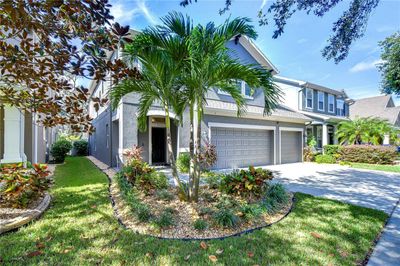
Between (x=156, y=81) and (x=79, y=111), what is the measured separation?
2.63 m

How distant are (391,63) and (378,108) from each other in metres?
19.9

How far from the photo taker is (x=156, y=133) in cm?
1288

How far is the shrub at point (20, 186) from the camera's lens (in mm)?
5000

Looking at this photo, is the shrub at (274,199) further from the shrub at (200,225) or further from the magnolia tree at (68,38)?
the magnolia tree at (68,38)

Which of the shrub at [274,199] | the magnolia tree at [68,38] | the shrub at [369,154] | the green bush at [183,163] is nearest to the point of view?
the magnolia tree at [68,38]

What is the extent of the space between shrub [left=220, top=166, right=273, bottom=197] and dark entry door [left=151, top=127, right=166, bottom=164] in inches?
285

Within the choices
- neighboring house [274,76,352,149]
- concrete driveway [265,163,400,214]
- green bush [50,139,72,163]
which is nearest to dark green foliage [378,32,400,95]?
neighboring house [274,76,352,149]

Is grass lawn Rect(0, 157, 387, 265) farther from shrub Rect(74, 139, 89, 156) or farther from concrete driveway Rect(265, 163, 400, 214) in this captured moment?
shrub Rect(74, 139, 89, 156)

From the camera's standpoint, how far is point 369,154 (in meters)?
16.3

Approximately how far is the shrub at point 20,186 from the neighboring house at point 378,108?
119ft

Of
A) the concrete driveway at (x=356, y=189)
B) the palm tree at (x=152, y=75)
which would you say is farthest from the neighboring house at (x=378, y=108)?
the palm tree at (x=152, y=75)

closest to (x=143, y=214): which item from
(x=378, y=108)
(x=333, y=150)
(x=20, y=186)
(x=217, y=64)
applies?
(x=20, y=186)

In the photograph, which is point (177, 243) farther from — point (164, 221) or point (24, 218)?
point (24, 218)

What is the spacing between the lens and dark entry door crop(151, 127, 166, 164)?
42.1 ft
